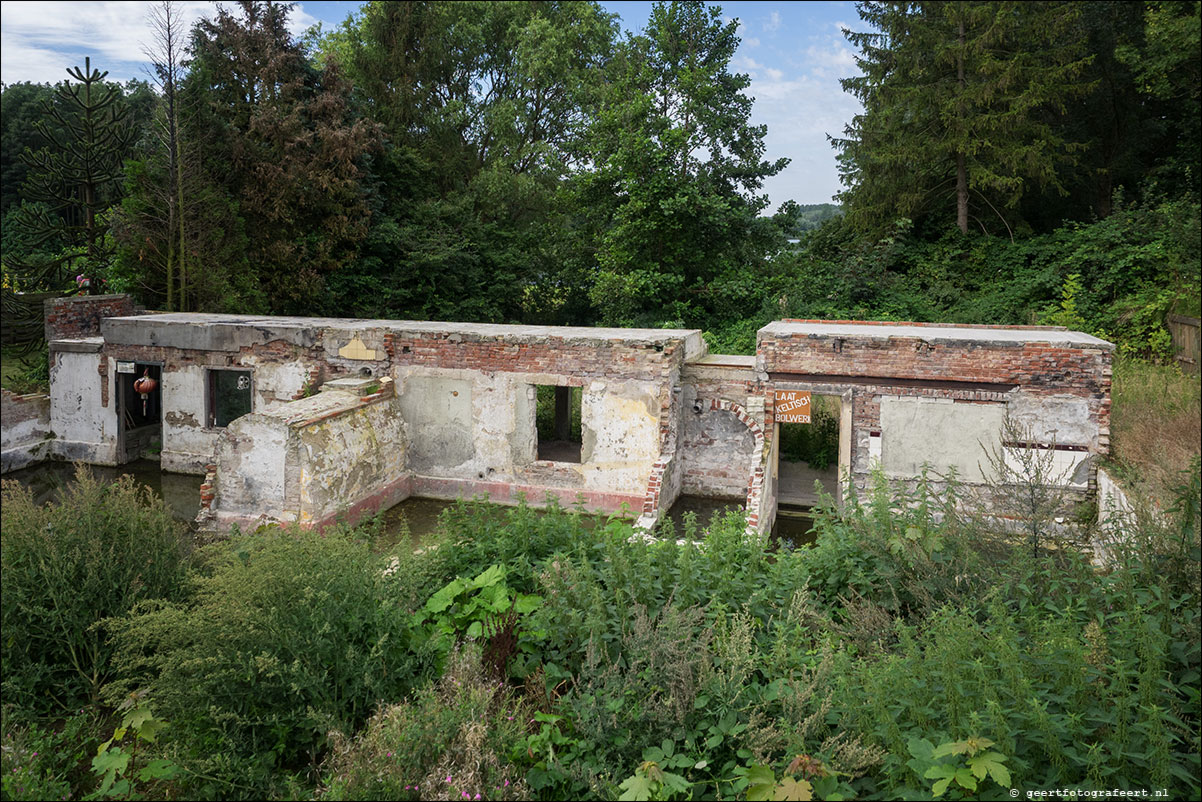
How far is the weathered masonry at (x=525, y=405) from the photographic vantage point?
9930 mm

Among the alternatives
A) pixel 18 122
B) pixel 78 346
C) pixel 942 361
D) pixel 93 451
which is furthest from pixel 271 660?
pixel 18 122

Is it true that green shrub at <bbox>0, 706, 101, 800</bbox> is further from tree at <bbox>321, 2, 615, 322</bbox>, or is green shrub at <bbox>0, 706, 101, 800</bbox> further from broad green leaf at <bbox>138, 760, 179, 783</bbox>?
tree at <bbox>321, 2, 615, 322</bbox>

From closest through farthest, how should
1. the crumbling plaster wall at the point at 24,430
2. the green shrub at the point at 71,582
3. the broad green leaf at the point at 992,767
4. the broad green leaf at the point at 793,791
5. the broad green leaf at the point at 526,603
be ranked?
the broad green leaf at the point at 992,767
the broad green leaf at the point at 793,791
the green shrub at the point at 71,582
the broad green leaf at the point at 526,603
the crumbling plaster wall at the point at 24,430

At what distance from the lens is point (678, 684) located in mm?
4184

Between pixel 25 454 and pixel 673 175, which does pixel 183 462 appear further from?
pixel 673 175

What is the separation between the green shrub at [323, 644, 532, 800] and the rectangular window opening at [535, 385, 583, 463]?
8.66 m

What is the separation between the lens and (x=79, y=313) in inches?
540

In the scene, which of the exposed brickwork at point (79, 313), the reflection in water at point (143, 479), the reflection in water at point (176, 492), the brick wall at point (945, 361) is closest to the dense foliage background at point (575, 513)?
the brick wall at point (945, 361)

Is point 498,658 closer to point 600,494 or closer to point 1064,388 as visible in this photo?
point 600,494

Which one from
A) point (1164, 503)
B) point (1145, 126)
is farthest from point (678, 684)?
point (1145, 126)

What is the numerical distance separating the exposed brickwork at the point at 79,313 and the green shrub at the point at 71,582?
981cm

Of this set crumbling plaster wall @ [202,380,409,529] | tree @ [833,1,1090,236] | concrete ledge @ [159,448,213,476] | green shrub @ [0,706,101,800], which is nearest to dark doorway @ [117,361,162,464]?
concrete ledge @ [159,448,213,476]

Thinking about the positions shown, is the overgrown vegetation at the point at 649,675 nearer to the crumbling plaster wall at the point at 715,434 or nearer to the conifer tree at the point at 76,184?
the crumbling plaster wall at the point at 715,434

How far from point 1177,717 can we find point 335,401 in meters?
9.80
